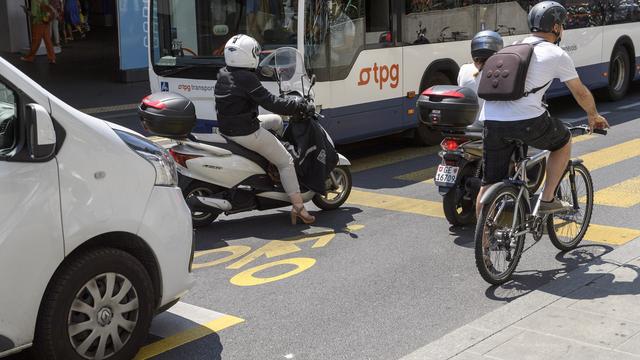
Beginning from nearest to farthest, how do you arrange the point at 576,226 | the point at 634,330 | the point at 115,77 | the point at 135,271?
the point at 135,271 < the point at 634,330 < the point at 576,226 < the point at 115,77

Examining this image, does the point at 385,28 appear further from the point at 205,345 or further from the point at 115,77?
the point at 115,77

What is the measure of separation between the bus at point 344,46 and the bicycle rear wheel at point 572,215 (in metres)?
3.71

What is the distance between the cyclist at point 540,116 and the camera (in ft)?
17.9

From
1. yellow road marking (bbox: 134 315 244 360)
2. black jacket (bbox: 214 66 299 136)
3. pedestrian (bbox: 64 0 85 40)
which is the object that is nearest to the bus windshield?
black jacket (bbox: 214 66 299 136)

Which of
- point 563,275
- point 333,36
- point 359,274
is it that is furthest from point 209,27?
point 563,275

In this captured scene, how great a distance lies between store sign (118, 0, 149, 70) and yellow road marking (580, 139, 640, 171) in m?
10.1

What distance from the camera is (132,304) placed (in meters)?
4.28

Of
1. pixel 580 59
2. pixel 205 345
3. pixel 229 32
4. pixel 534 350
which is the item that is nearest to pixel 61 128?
pixel 205 345

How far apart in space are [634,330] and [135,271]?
2.69 m

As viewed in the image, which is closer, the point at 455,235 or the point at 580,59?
the point at 455,235

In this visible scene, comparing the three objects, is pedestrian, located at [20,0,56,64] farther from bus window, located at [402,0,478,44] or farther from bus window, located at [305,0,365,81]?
bus window, located at [305,0,365,81]

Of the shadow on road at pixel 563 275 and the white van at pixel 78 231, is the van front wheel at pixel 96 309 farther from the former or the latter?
the shadow on road at pixel 563 275

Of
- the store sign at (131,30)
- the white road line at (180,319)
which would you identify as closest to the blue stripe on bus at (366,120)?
the white road line at (180,319)

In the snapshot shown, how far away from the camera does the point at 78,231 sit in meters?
3.96
